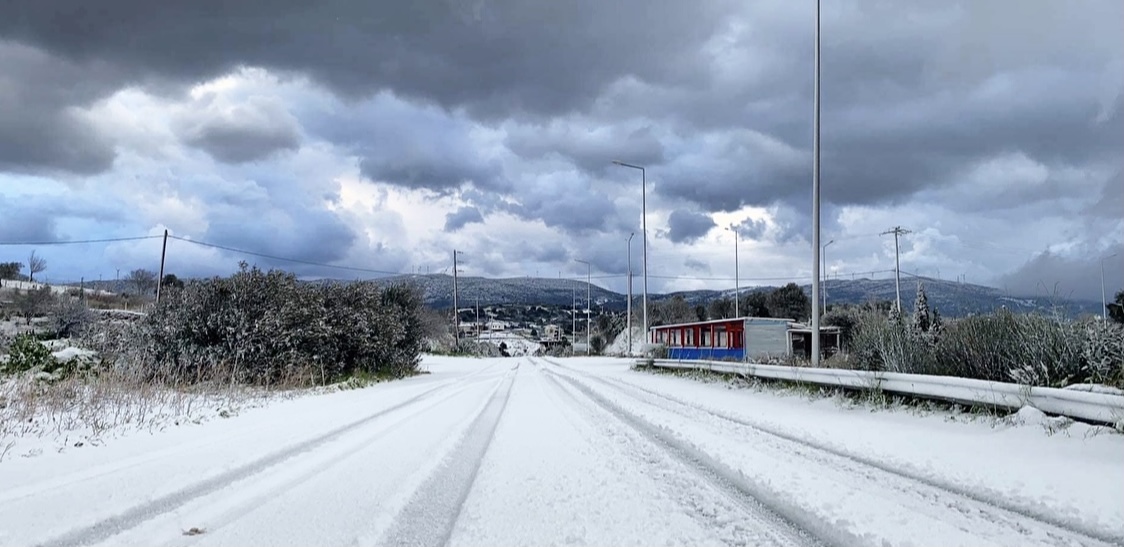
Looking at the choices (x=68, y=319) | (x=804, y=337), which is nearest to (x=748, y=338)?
(x=804, y=337)

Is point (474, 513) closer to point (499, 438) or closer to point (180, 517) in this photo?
point (180, 517)

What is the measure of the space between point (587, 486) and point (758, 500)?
1.31 m

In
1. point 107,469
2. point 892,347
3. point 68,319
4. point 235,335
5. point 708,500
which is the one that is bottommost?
point 107,469

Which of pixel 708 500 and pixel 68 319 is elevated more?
pixel 68 319

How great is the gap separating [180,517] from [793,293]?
327 ft

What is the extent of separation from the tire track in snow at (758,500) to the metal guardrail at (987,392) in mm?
3809

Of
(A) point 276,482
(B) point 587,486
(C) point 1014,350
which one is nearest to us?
(B) point 587,486

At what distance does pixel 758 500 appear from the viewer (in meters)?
4.85

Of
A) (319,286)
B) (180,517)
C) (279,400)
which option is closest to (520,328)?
(319,286)

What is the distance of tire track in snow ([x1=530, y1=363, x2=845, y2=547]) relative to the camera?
13.0 ft

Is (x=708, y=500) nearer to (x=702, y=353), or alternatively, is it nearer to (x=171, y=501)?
(x=171, y=501)

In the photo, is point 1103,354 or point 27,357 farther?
point 27,357

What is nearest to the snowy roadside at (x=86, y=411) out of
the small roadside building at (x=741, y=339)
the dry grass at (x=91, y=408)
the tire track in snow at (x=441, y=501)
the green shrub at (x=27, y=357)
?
the dry grass at (x=91, y=408)

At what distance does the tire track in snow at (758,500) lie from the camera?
3969mm
